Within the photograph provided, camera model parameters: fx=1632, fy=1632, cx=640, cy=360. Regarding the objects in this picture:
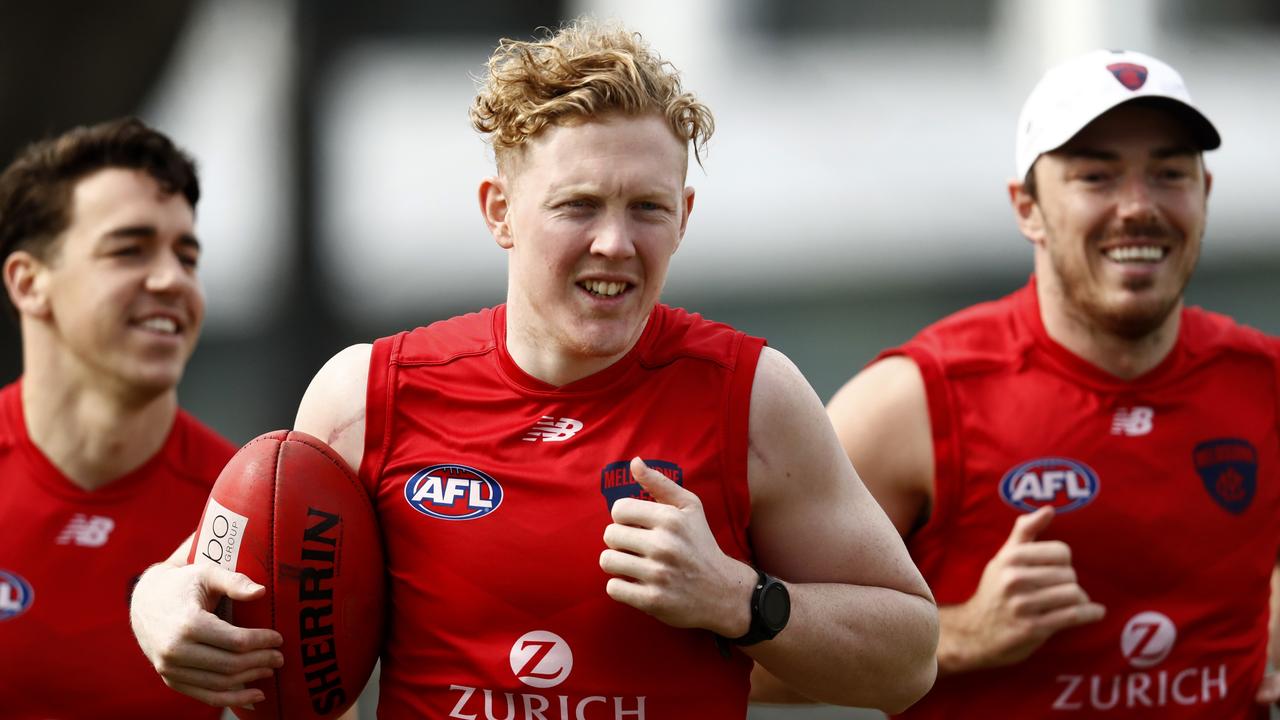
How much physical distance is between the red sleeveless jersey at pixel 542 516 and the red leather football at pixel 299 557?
0.12 metres

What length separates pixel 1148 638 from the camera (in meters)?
4.27

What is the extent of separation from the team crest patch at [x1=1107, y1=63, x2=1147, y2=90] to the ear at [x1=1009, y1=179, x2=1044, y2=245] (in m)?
0.41

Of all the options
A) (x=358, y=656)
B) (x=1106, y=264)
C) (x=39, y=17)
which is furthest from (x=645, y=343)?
(x=39, y=17)

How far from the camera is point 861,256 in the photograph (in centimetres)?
1672

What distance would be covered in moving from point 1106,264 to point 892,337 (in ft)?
40.6

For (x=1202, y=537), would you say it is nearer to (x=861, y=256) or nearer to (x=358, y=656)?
(x=358, y=656)

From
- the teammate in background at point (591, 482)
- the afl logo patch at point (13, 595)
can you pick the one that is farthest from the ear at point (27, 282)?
the teammate in background at point (591, 482)

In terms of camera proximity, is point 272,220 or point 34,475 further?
point 272,220

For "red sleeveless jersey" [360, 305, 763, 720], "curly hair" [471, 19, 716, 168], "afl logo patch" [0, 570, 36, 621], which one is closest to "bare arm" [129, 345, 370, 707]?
"red sleeveless jersey" [360, 305, 763, 720]

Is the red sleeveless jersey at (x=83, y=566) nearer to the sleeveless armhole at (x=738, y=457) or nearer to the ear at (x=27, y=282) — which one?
the ear at (x=27, y=282)

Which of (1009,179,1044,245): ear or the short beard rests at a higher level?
(1009,179,1044,245): ear

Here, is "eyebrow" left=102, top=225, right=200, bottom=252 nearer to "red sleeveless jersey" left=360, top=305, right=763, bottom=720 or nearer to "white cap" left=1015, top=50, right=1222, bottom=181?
"red sleeveless jersey" left=360, top=305, right=763, bottom=720

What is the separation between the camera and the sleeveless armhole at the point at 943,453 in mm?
4285

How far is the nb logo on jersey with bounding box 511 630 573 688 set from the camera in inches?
132
